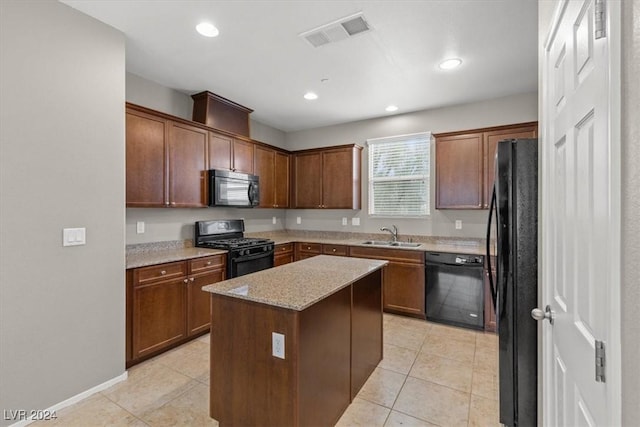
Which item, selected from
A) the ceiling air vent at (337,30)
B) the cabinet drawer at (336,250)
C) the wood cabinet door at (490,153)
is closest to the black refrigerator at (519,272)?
the ceiling air vent at (337,30)

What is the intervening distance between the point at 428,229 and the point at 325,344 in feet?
9.92

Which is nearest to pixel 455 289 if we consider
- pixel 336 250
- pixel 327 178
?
pixel 336 250

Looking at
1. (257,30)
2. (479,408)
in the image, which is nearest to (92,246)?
(257,30)

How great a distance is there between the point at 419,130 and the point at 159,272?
380 cm

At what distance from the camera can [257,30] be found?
246 cm

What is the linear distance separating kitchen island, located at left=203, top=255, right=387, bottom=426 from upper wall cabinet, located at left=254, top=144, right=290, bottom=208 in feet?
8.85

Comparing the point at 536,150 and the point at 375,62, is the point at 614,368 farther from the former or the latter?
the point at 375,62

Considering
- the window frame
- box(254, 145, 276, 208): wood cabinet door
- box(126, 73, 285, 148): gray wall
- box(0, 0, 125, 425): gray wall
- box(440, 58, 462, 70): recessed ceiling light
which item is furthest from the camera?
box(254, 145, 276, 208): wood cabinet door

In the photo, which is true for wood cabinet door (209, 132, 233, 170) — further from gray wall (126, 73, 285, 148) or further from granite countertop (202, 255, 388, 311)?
granite countertop (202, 255, 388, 311)

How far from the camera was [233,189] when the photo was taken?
3932 mm

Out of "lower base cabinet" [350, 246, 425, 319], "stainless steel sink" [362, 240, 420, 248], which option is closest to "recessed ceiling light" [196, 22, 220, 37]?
"lower base cabinet" [350, 246, 425, 319]

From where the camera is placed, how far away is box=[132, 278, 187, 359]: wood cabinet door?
2668 mm

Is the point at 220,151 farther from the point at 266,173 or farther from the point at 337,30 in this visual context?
the point at 337,30

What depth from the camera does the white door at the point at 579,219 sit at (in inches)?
27.8
